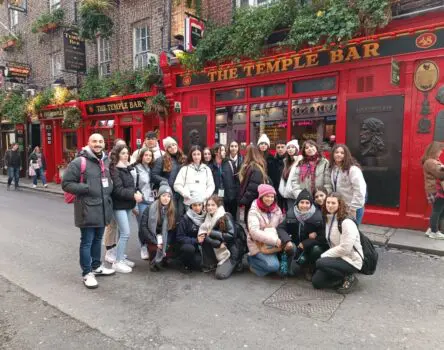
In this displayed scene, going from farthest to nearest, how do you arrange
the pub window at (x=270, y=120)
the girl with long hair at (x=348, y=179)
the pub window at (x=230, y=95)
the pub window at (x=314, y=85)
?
1. the pub window at (x=230, y=95)
2. the pub window at (x=270, y=120)
3. the pub window at (x=314, y=85)
4. the girl with long hair at (x=348, y=179)

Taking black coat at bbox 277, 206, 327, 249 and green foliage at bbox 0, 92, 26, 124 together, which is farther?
green foliage at bbox 0, 92, 26, 124

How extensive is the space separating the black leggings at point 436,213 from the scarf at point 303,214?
3.06 m

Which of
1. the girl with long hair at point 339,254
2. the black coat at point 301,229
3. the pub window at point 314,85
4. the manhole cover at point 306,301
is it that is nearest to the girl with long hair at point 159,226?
the black coat at point 301,229

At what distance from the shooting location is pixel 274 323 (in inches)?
130

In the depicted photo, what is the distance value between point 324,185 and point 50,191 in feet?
38.0

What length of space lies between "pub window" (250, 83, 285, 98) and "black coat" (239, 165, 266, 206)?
380 centimetres

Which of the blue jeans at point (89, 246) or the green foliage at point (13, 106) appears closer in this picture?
the blue jeans at point (89, 246)

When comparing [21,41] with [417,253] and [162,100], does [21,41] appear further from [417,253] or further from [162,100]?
[417,253]

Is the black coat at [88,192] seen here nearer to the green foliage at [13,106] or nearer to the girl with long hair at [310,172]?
the girl with long hair at [310,172]

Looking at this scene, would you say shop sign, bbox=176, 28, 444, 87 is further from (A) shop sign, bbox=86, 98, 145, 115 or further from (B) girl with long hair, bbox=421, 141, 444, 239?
(A) shop sign, bbox=86, 98, 145, 115

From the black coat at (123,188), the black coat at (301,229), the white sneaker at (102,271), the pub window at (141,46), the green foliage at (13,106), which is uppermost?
the pub window at (141,46)

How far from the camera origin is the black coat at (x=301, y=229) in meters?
4.31

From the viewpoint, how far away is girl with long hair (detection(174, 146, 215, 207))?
517 cm

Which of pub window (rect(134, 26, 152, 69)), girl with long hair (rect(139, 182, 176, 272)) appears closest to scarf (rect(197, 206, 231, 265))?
girl with long hair (rect(139, 182, 176, 272))
